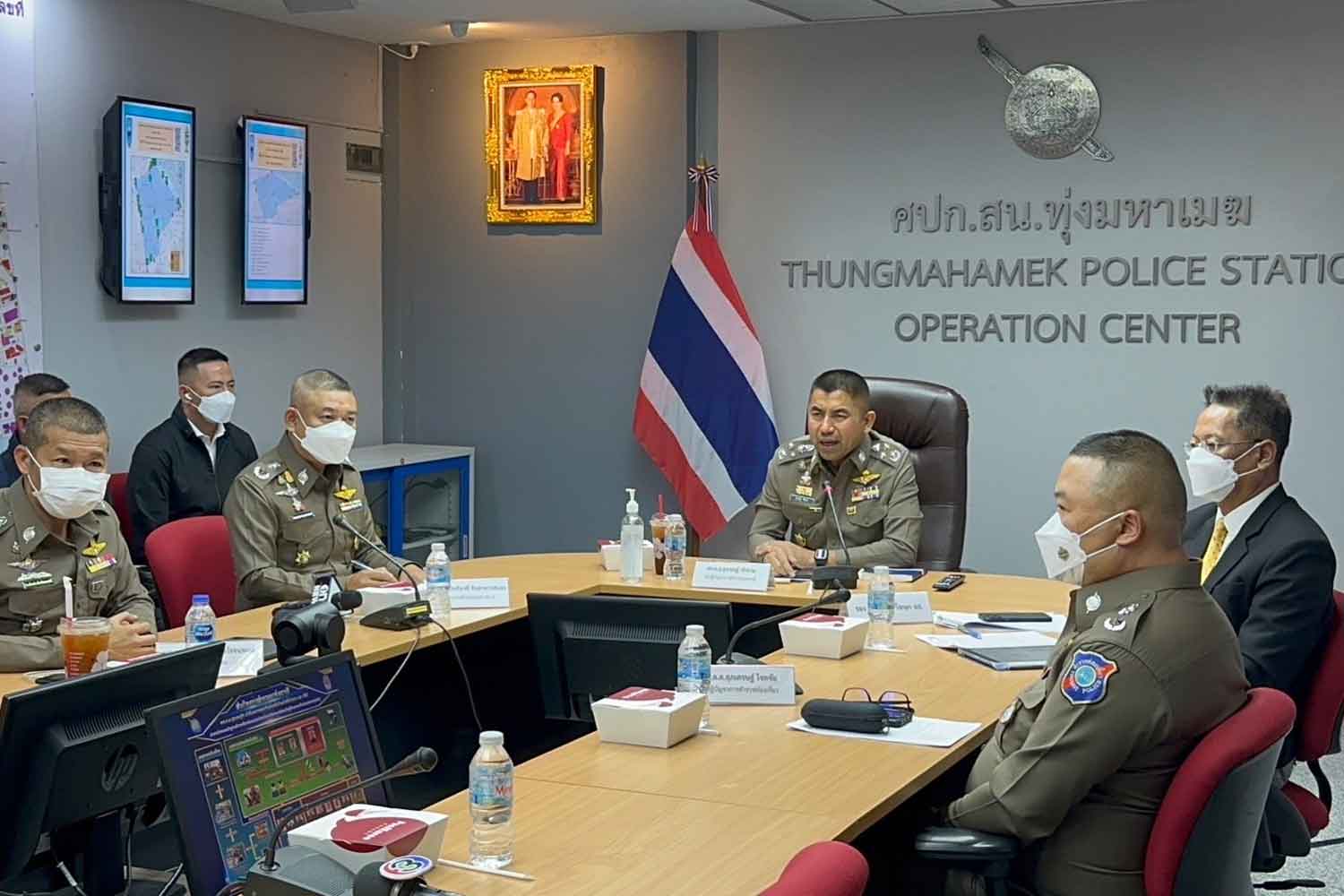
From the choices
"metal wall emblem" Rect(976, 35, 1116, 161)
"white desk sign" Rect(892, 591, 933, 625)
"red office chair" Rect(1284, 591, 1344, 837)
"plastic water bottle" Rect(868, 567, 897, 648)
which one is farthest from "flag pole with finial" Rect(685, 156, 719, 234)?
"red office chair" Rect(1284, 591, 1344, 837)

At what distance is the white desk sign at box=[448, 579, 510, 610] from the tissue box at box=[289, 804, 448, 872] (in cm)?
202

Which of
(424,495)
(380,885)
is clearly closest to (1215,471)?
(380,885)

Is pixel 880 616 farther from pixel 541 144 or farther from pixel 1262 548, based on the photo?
pixel 541 144

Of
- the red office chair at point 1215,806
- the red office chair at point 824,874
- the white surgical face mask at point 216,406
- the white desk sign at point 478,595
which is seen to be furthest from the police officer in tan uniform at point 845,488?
the red office chair at point 824,874

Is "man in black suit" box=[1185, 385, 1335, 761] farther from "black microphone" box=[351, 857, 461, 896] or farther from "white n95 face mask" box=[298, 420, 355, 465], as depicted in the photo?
"white n95 face mask" box=[298, 420, 355, 465]

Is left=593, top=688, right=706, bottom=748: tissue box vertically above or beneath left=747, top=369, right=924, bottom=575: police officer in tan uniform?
beneath

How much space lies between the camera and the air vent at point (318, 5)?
6199mm

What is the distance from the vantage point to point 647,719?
9.78ft

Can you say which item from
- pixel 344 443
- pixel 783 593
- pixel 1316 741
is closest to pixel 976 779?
pixel 1316 741

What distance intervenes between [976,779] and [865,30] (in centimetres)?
454

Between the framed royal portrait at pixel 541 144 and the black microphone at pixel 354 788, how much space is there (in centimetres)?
520

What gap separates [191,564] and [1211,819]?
2.89 m

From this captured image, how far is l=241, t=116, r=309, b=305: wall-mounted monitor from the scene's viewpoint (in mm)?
6730

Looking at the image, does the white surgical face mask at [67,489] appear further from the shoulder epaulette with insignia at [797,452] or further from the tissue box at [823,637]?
the shoulder epaulette with insignia at [797,452]
